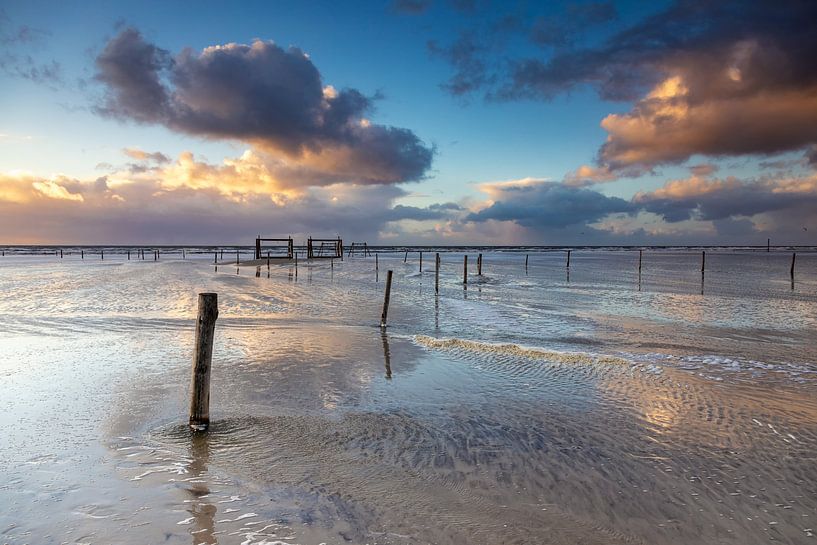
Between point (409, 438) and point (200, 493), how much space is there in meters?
2.74

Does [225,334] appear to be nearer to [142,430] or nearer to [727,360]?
[142,430]

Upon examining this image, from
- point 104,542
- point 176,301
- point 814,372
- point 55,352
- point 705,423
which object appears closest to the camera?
point 104,542

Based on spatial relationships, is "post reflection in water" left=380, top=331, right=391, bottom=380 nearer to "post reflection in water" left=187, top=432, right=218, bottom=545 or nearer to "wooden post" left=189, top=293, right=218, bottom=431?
"wooden post" left=189, top=293, right=218, bottom=431

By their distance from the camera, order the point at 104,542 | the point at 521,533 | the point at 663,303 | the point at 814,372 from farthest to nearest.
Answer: the point at 663,303, the point at 814,372, the point at 521,533, the point at 104,542

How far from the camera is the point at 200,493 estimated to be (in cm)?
489

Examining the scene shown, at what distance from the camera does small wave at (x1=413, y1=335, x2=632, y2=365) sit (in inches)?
456

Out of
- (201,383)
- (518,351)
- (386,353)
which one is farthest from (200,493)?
(518,351)

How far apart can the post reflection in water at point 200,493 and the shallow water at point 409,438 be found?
0.02 meters

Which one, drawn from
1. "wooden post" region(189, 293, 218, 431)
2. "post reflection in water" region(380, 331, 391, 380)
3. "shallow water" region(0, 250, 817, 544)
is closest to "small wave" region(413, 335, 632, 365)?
"shallow water" region(0, 250, 817, 544)

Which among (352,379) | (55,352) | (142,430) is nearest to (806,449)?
(352,379)

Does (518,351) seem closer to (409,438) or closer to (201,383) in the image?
(409,438)

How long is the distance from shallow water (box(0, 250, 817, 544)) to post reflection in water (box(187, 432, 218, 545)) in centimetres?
2

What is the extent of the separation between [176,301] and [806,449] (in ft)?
75.7

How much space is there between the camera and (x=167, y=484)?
5062 mm
